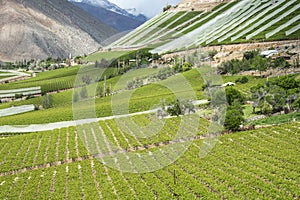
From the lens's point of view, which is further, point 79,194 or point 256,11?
point 256,11

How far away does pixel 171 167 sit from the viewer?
27688mm

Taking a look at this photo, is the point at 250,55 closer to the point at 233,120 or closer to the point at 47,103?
the point at 47,103

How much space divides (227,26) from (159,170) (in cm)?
10351

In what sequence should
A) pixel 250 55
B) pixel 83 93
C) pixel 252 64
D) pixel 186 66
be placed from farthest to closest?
pixel 186 66 < pixel 250 55 < pixel 252 64 < pixel 83 93

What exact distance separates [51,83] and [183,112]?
5698 cm

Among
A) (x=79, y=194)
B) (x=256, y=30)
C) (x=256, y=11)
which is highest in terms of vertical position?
(x=256, y=11)

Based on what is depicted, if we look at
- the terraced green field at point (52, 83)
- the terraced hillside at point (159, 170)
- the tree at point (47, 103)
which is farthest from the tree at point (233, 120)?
the terraced green field at point (52, 83)

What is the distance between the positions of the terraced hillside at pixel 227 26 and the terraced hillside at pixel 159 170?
47562mm

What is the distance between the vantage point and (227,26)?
401 feet

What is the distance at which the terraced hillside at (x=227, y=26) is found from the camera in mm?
96125

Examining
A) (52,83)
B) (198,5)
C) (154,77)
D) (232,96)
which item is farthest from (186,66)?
(198,5)

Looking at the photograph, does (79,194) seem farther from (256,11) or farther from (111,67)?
(256,11)

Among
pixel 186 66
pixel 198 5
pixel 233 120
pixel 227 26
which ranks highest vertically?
pixel 198 5

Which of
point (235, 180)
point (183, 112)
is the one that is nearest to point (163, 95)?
point (183, 112)
